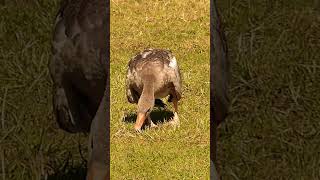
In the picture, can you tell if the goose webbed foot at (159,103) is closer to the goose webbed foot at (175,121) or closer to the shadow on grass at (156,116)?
the shadow on grass at (156,116)

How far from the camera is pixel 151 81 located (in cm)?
432

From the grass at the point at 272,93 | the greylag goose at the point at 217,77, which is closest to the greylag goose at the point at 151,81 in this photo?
the greylag goose at the point at 217,77

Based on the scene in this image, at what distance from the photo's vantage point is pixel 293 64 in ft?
15.9

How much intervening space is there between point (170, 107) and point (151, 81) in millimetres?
819

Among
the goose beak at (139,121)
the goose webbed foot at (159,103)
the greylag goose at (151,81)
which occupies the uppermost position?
the greylag goose at (151,81)

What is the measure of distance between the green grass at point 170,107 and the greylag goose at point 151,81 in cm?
5

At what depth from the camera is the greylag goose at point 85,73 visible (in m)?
2.81

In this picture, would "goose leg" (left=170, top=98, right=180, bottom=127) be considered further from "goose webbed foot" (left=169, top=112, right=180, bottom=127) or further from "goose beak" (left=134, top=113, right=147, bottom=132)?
"goose beak" (left=134, top=113, right=147, bottom=132)

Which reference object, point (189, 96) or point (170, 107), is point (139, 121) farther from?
point (189, 96)

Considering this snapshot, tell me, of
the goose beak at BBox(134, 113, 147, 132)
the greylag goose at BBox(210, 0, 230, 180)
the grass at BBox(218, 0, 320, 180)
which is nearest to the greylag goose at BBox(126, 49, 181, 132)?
the goose beak at BBox(134, 113, 147, 132)

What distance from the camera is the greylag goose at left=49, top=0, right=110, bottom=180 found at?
281 cm

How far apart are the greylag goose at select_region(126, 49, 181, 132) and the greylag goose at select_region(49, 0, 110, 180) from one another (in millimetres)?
394

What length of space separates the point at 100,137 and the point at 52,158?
4.63 feet

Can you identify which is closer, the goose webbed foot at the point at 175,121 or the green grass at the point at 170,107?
the green grass at the point at 170,107
